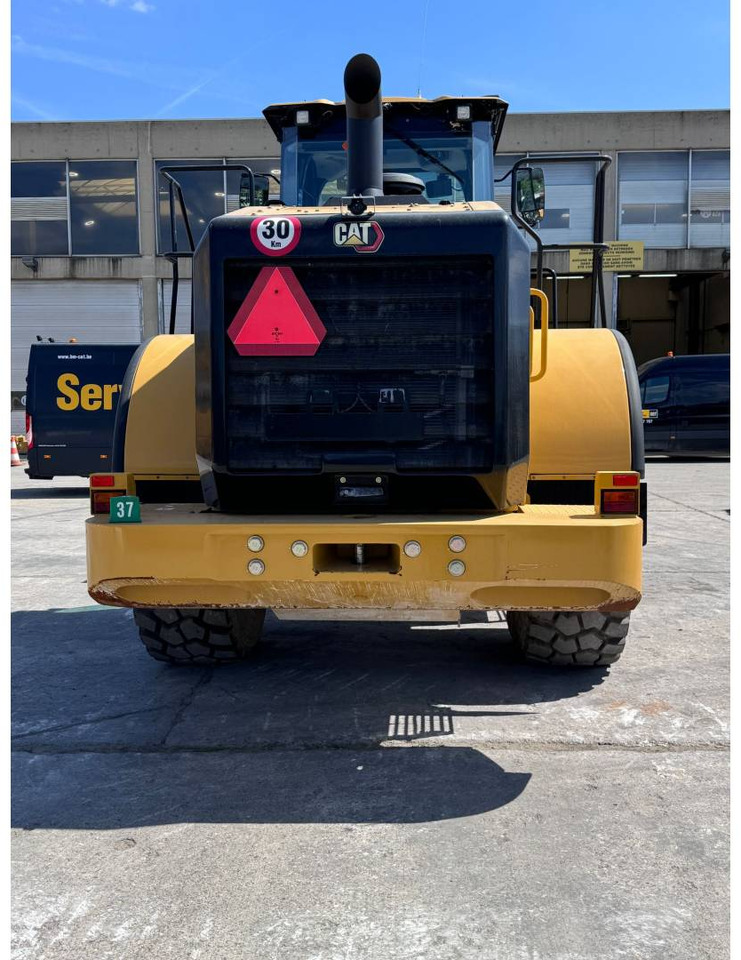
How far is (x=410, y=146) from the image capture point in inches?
215

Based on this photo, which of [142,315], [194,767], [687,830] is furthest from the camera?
[142,315]

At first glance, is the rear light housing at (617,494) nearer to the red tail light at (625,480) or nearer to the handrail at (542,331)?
the red tail light at (625,480)

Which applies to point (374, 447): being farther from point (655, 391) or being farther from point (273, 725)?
point (655, 391)

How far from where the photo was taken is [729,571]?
7320 mm

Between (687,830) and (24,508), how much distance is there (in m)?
11.3

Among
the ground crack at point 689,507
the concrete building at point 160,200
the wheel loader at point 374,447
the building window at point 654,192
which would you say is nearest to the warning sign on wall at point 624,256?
the concrete building at point 160,200

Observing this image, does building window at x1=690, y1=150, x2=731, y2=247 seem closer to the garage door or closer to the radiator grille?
the garage door

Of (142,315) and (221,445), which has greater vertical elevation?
(142,315)

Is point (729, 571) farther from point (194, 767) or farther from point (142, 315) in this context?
point (142, 315)

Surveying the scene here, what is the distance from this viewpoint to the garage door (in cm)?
2634

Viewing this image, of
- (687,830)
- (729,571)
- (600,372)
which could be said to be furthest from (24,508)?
(687,830)

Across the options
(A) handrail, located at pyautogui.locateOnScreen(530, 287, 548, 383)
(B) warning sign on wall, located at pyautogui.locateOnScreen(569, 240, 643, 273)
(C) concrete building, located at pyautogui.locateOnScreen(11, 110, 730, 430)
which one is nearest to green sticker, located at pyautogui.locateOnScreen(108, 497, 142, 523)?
(A) handrail, located at pyautogui.locateOnScreen(530, 287, 548, 383)

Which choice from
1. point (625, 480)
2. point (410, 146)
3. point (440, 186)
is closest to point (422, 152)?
point (410, 146)

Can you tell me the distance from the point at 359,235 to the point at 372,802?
2162 millimetres
